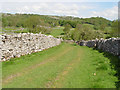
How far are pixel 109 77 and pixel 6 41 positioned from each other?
10.1 meters

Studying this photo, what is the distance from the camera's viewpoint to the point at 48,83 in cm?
736

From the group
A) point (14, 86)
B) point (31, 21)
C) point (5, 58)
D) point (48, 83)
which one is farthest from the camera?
point (31, 21)

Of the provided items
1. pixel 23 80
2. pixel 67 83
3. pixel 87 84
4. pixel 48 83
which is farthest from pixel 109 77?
pixel 23 80

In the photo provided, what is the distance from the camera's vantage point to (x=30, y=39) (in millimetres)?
18359

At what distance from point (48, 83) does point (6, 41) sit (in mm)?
8071

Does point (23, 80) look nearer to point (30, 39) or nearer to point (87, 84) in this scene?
point (87, 84)

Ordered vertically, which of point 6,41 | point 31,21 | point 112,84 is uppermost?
point 31,21

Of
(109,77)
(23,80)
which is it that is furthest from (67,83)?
(109,77)

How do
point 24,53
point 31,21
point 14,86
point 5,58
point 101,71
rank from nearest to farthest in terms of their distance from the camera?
point 14,86
point 101,71
point 5,58
point 24,53
point 31,21

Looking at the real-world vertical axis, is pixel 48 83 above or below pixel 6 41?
below

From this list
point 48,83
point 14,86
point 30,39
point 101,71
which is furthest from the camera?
point 30,39

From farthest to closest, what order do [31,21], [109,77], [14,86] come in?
[31,21] → [109,77] → [14,86]

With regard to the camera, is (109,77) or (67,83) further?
(109,77)

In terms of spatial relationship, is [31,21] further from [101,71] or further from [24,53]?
[101,71]
